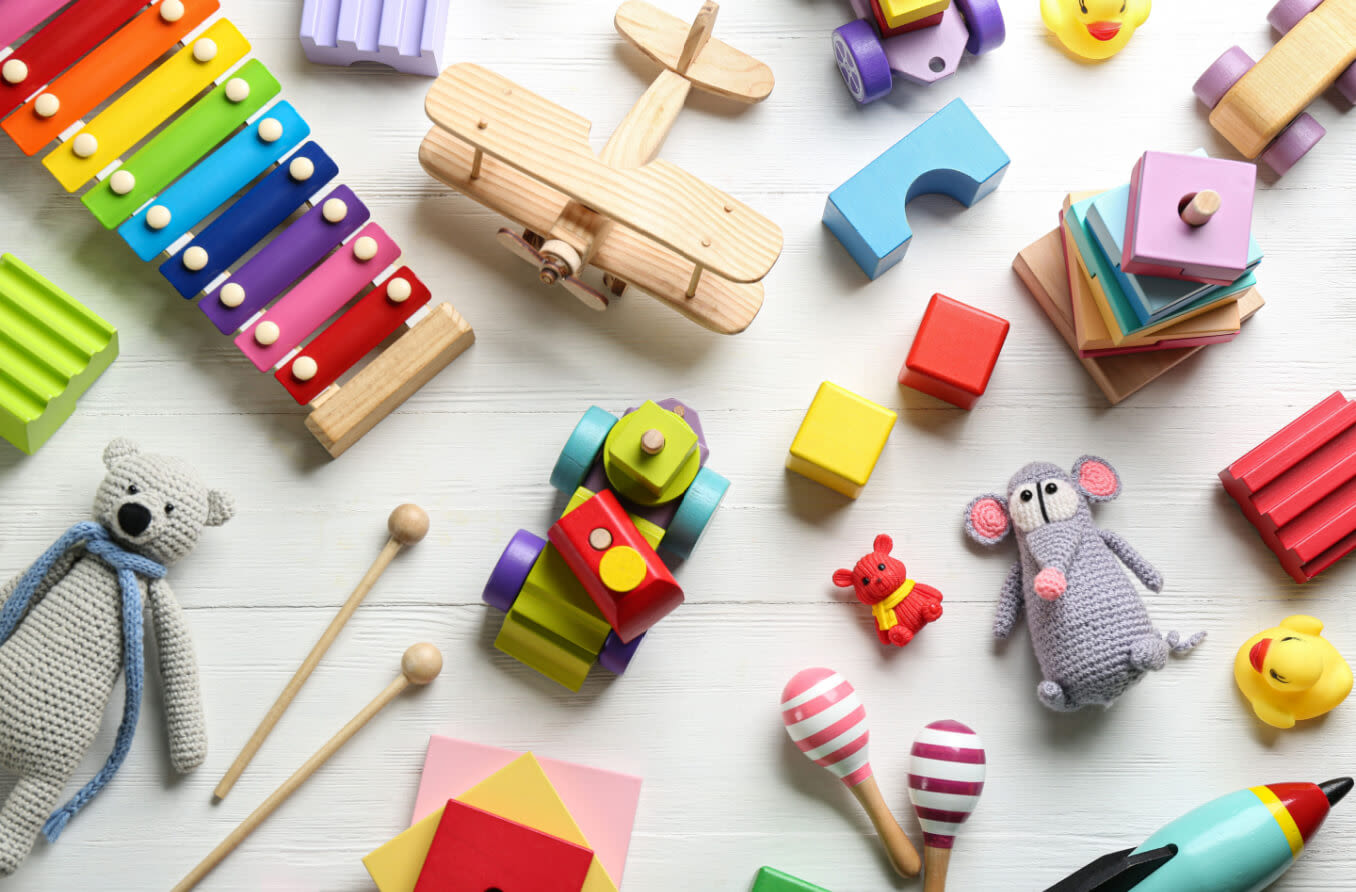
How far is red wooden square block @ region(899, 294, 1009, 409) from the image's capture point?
118cm

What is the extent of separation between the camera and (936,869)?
3.68ft

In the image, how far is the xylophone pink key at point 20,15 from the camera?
1152mm

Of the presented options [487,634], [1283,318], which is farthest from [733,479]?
[1283,318]

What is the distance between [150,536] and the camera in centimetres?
107

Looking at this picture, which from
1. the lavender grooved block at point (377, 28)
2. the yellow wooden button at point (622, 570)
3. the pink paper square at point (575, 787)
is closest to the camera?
the yellow wooden button at point (622, 570)

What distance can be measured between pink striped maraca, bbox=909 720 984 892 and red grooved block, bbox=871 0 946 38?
0.77m

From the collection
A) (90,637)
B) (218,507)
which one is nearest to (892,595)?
(218,507)

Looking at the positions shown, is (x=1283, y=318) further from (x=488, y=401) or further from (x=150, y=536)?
(x=150, y=536)

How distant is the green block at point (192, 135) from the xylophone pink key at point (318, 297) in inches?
6.9

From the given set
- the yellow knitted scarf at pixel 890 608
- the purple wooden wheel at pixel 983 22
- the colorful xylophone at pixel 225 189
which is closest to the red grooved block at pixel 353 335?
the colorful xylophone at pixel 225 189

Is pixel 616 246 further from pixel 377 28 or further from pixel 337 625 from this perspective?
pixel 337 625

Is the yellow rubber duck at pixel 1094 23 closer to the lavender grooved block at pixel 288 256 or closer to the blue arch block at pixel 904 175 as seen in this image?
the blue arch block at pixel 904 175

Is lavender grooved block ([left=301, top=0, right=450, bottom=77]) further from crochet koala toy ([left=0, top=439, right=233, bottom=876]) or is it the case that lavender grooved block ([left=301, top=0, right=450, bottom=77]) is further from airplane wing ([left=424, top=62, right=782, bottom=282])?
crochet koala toy ([left=0, top=439, right=233, bottom=876])

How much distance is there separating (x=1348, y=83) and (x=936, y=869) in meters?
1.01
